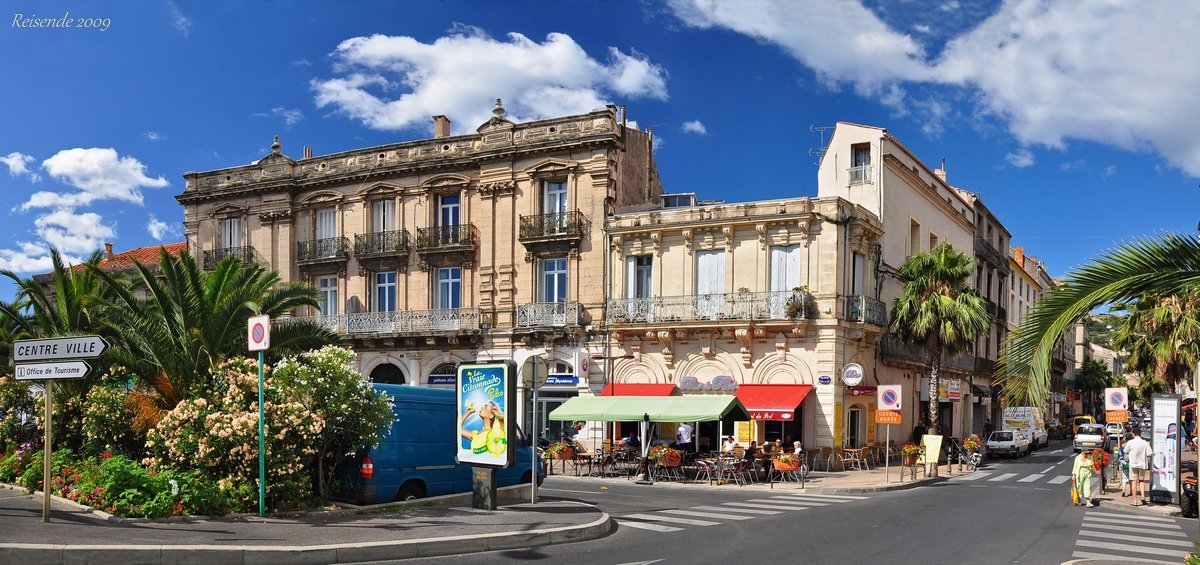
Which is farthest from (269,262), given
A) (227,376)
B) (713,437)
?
(227,376)

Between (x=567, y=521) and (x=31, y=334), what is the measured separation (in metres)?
16.2

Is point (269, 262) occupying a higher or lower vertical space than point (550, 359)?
higher

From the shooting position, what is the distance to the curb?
10133 mm

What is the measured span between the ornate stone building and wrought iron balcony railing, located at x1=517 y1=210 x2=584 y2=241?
49 mm

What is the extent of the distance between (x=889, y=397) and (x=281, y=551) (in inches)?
720

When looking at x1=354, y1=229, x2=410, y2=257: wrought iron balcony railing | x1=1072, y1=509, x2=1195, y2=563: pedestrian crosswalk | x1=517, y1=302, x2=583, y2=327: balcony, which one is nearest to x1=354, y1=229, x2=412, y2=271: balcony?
x1=354, y1=229, x2=410, y2=257: wrought iron balcony railing

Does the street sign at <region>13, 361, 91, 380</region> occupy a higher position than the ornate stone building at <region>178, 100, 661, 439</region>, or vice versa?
the ornate stone building at <region>178, 100, 661, 439</region>

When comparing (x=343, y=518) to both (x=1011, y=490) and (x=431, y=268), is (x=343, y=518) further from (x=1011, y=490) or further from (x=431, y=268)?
(x=431, y=268)

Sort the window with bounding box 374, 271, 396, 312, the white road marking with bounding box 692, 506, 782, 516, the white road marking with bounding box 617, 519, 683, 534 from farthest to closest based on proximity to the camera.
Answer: the window with bounding box 374, 271, 396, 312
the white road marking with bounding box 692, 506, 782, 516
the white road marking with bounding box 617, 519, 683, 534

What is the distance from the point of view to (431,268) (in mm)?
37969

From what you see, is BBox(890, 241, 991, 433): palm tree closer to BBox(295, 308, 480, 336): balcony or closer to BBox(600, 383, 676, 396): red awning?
BBox(600, 383, 676, 396): red awning

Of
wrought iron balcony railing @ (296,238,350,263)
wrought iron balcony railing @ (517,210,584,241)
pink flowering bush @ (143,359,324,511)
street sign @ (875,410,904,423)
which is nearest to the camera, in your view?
pink flowering bush @ (143,359,324,511)

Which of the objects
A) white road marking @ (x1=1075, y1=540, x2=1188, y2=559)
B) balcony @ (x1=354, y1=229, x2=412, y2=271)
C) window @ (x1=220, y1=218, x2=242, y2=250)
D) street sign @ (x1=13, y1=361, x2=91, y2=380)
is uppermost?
window @ (x1=220, y1=218, x2=242, y2=250)

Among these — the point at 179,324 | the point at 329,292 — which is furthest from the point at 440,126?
the point at 179,324
